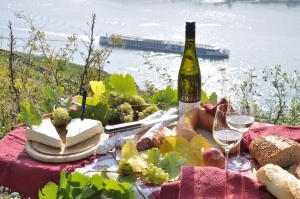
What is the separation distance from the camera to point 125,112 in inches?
80.8

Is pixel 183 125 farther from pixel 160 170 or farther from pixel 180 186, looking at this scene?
pixel 180 186

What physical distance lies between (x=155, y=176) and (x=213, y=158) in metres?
0.22

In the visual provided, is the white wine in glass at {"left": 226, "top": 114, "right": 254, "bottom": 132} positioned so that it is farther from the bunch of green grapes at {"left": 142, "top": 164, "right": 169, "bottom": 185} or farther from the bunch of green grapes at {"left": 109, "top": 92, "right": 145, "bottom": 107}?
the bunch of green grapes at {"left": 109, "top": 92, "right": 145, "bottom": 107}

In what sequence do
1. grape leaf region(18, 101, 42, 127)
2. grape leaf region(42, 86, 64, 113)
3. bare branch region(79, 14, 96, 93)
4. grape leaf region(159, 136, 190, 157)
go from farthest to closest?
bare branch region(79, 14, 96, 93)
grape leaf region(42, 86, 64, 113)
grape leaf region(18, 101, 42, 127)
grape leaf region(159, 136, 190, 157)

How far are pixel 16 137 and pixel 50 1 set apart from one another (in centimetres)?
2849

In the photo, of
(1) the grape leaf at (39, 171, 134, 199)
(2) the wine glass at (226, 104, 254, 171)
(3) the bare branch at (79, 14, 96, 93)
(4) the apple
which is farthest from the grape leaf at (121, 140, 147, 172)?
(3) the bare branch at (79, 14, 96, 93)

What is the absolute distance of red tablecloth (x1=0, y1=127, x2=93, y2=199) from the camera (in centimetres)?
173

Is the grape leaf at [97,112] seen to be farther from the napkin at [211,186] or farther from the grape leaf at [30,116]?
the napkin at [211,186]

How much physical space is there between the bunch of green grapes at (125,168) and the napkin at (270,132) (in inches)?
19.3

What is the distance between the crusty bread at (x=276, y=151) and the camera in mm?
1611

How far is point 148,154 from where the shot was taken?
165 cm

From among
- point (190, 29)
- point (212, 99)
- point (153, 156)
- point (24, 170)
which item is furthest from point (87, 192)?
point (212, 99)

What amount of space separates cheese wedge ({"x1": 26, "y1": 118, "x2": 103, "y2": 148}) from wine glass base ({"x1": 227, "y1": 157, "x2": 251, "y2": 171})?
555 millimetres

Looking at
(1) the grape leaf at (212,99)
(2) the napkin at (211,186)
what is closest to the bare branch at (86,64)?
(1) the grape leaf at (212,99)
